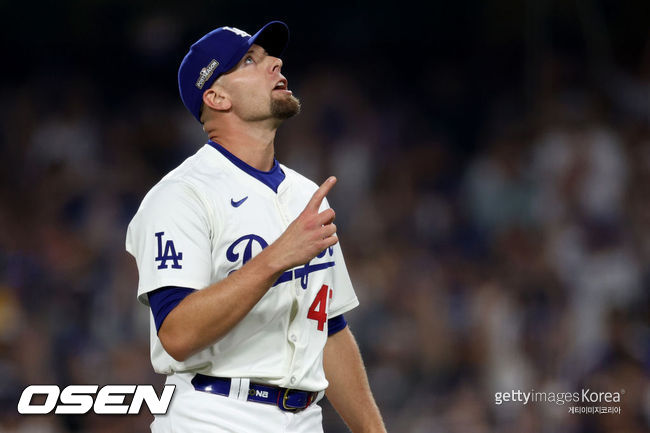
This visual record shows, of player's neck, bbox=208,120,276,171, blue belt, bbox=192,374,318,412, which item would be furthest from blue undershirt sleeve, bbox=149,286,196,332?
player's neck, bbox=208,120,276,171

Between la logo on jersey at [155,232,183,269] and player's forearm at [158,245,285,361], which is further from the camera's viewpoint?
la logo on jersey at [155,232,183,269]

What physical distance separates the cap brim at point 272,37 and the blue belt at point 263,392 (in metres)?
1.02

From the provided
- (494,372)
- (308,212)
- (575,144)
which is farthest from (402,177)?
(308,212)

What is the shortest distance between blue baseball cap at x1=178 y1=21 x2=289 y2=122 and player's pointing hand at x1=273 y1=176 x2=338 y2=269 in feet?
2.38

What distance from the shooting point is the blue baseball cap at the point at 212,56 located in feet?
8.36

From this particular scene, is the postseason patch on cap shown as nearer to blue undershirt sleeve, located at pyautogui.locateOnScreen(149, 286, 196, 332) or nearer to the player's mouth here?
the player's mouth

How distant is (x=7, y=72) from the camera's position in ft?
19.9

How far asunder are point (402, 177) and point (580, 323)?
1.67m

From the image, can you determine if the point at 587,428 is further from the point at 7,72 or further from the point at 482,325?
the point at 7,72

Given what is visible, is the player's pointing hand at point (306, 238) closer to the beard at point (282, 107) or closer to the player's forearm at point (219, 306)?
the player's forearm at point (219, 306)

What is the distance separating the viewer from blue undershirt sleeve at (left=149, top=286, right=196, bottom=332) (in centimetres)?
205

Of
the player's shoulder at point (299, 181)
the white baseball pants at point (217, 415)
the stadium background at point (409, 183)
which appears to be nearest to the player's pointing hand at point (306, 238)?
the white baseball pants at point (217, 415)

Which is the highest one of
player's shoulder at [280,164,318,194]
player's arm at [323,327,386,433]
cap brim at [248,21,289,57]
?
cap brim at [248,21,289,57]

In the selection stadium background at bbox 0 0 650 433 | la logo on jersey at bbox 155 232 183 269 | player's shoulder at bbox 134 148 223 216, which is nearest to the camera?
la logo on jersey at bbox 155 232 183 269
